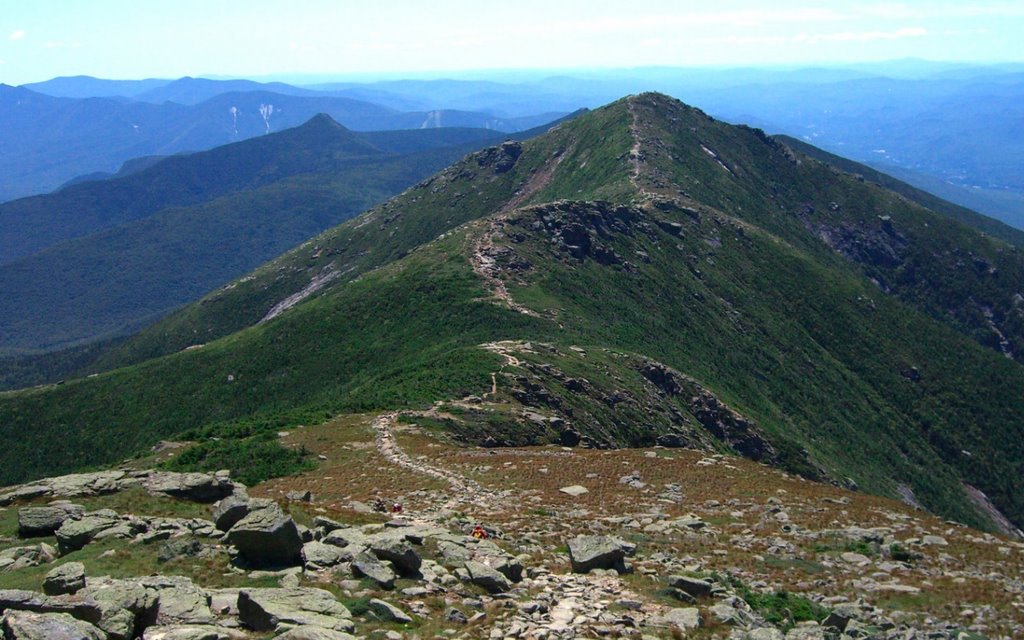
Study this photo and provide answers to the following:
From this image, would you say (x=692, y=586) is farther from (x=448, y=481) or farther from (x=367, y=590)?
(x=448, y=481)

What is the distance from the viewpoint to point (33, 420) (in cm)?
9906

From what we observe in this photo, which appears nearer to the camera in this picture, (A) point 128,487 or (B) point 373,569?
(B) point 373,569

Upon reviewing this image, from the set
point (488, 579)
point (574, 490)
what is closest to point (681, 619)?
point (488, 579)

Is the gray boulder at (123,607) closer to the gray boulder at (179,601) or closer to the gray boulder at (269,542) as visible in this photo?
the gray boulder at (179,601)

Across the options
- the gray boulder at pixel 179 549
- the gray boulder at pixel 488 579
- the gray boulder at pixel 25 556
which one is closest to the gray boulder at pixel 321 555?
the gray boulder at pixel 179 549

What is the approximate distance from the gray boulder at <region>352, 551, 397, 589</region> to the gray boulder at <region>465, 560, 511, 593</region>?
9.01 ft

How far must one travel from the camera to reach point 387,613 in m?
20.4

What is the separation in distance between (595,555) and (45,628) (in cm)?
1765

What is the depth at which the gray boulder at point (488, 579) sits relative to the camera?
77.3 feet

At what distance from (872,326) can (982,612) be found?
12743cm

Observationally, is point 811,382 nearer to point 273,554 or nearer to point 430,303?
point 430,303

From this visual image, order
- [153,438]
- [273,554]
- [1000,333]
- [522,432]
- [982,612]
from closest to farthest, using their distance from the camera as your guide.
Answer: [273,554] → [982,612] → [522,432] → [153,438] → [1000,333]

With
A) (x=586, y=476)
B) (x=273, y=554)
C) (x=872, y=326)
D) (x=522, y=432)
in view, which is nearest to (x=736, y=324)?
Result: (x=872, y=326)

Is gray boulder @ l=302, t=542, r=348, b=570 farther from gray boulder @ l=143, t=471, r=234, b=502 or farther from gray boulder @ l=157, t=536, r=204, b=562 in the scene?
gray boulder @ l=143, t=471, r=234, b=502
